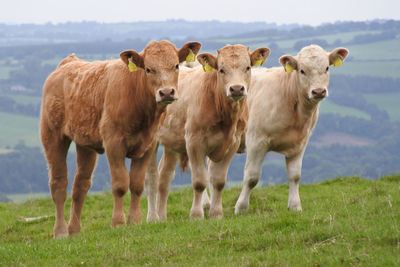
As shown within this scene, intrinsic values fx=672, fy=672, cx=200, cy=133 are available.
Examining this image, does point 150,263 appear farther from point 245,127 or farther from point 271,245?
point 245,127

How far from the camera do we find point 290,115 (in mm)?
11719

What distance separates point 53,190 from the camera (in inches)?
455

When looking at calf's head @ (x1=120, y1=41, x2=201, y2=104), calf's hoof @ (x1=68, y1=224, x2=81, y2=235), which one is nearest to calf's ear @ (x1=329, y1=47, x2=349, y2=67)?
calf's head @ (x1=120, y1=41, x2=201, y2=104)

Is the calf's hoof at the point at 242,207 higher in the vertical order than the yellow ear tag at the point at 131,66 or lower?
lower

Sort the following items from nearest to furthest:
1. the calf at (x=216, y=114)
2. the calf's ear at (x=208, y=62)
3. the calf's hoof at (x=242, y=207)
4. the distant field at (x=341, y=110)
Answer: the calf at (x=216, y=114) < the calf's ear at (x=208, y=62) < the calf's hoof at (x=242, y=207) < the distant field at (x=341, y=110)

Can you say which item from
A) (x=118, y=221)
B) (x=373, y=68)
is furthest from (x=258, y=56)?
(x=373, y=68)

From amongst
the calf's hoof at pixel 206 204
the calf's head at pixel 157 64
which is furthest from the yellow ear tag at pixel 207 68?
the calf's hoof at pixel 206 204

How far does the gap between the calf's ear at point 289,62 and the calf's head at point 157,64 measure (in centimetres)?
219

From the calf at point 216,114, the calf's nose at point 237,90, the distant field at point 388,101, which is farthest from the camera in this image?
the distant field at point 388,101

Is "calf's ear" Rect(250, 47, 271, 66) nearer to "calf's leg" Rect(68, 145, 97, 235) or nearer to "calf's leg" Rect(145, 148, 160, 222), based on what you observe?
"calf's leg" Rect(145, 148, 160, 222)

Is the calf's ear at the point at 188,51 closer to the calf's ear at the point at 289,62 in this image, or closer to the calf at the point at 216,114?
the calf at the point at 216,114

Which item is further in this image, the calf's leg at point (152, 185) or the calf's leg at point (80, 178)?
the calf's leg at point (152, 185)

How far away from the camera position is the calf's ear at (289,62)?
457 inches

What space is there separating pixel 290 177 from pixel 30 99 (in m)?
155
